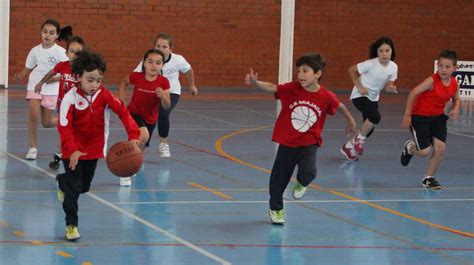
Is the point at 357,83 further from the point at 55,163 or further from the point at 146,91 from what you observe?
the point at 55,163

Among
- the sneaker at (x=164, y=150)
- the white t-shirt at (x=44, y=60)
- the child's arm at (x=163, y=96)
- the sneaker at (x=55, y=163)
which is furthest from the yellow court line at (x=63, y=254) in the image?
the sneaker at (x=164, y=150)

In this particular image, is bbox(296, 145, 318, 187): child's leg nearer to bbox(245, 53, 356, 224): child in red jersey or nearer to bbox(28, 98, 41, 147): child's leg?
bbox(245, 53, 356, 224): child in red jersey

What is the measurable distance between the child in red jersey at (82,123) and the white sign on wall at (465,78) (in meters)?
18.6

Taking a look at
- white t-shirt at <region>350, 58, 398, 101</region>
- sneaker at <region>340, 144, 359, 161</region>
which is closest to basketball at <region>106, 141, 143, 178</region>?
sneaker at <region>340, 144, 359, 161</region>

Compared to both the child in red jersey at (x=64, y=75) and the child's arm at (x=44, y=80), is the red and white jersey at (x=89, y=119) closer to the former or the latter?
the child in red jersey at (x=64, y=75)

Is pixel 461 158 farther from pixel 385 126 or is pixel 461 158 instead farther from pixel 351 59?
pixel 351 59

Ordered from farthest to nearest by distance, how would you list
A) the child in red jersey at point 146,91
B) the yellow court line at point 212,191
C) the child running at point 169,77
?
the child running at point 169,77
the child in red jersey at point 146,91
the yellow court line at point 212,191

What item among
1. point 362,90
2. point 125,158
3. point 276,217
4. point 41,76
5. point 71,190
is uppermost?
point 41,76

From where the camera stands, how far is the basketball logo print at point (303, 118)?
30.8ft

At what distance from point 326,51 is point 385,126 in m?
7.89

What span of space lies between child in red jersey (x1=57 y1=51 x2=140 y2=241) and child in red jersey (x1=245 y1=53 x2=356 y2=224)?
1.47 m

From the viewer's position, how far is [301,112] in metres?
9.38

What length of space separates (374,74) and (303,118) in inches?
206

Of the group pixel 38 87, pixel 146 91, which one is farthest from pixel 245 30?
pixel 38 87
